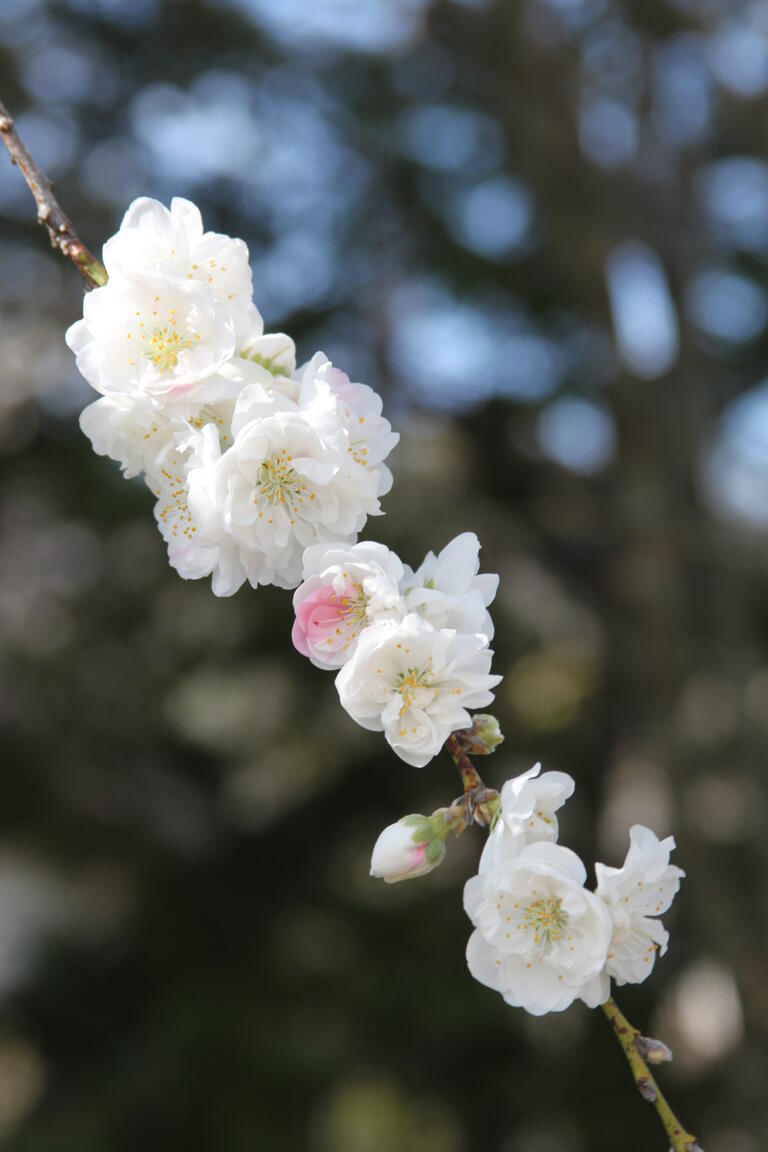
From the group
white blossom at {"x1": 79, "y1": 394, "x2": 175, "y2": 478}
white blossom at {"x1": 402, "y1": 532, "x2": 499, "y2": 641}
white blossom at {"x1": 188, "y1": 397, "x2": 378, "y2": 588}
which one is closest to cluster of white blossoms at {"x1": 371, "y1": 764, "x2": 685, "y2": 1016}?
white blossom at {"x1": 402, "y1": 532, "x2": 499, "y2": 641}

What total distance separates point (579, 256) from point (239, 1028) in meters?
2.63

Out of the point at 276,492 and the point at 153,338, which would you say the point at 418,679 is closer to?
the point at 276,492

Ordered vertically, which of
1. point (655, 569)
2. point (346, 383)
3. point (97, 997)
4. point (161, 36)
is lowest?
point (97, 997)

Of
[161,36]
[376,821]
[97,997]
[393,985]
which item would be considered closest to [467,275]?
[161,36]

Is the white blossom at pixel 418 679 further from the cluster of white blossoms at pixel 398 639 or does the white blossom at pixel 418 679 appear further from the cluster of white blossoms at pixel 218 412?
the cluster of white blossoms at pixel 218 412

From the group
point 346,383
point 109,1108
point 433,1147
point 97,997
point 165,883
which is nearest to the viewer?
point 346,383

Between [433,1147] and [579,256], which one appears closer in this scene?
[433,1147]

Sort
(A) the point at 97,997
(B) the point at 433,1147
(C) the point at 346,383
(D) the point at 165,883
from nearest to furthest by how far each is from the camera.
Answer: (C) the point at 346,383, (B) the point at 433,1147, (A) the point at 97,997, (D) the point at 165,883

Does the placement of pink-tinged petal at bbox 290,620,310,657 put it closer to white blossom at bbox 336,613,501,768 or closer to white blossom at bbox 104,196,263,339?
white blossom at bbox 336,613,501,768

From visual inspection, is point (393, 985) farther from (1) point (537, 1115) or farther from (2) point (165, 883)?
(2) point (165, 883)

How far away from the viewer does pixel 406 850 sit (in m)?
0.72

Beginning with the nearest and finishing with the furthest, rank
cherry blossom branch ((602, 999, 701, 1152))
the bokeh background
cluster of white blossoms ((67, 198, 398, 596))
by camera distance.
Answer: cherry blossom branch ((602, 999, 701, 1152))
cluster of white blossoms ((67, 198, 398, 596))
the bokeh background

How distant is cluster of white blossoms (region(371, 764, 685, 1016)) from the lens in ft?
2.31

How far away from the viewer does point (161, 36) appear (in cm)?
317
